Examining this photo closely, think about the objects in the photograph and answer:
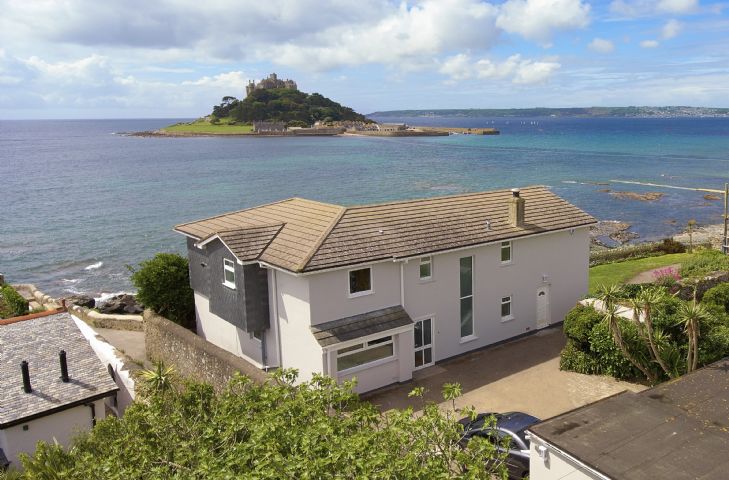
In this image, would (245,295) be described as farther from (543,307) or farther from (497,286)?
(543,307)

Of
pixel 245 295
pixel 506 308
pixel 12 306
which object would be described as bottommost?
pixel 12 306

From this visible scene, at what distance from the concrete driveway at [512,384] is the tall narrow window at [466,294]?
111 centimetres

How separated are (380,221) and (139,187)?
85740mm

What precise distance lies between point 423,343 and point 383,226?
4517mm

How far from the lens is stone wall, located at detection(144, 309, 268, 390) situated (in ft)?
67.8

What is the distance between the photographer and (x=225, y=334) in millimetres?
25297

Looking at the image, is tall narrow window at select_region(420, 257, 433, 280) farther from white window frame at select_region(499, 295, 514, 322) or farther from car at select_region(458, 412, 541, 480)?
car at select_region(458, 412, 541, 480)

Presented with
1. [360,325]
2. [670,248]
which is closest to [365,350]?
[360,325]

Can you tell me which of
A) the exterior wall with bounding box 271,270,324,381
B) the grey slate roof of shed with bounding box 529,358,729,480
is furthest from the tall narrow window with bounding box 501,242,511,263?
the grey slate roof of shed with bounding box 529,358,729,480

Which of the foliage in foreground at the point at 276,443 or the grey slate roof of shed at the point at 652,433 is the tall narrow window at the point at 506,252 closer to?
the grey slate roof of shed at the point at 652,433

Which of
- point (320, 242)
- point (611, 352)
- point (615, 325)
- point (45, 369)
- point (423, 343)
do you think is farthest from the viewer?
point (423, 343)

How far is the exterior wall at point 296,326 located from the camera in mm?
20172

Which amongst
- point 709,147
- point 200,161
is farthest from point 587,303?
point 709,147

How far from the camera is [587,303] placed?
75.6ft
